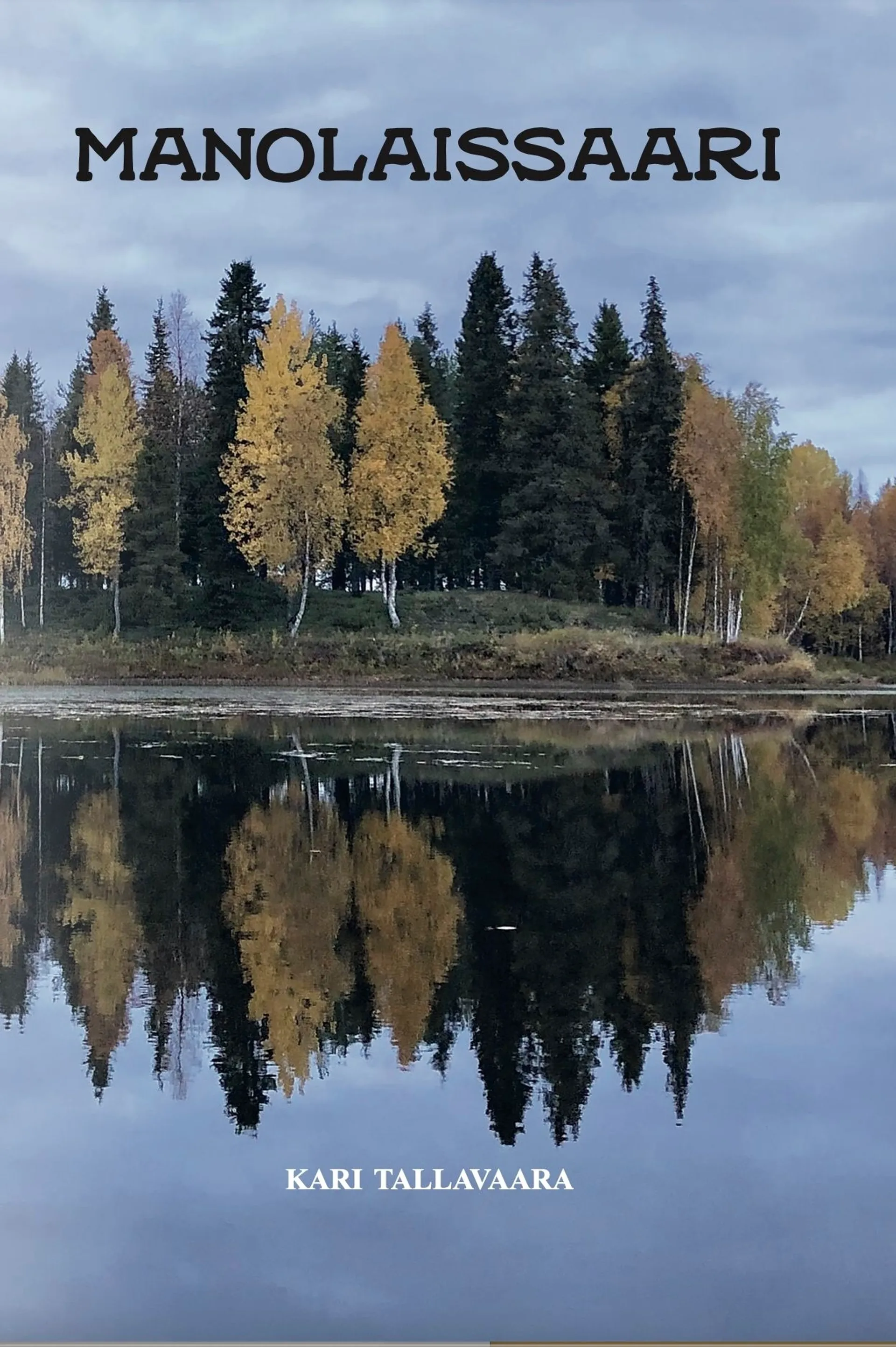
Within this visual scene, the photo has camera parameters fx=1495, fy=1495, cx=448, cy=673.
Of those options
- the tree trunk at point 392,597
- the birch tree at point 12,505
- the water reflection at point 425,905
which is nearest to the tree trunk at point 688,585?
the tree trunk at point 392,597

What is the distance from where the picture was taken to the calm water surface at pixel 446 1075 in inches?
164

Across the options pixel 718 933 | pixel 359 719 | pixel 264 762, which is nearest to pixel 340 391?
pixel 359 719

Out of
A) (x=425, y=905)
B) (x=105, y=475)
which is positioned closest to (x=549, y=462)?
(x=105, y=475)

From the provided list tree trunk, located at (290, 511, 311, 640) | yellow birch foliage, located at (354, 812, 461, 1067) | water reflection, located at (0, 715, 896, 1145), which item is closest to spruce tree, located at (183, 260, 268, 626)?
tree trunk, located at (290, 511, 311, 640)

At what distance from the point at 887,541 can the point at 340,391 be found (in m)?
Answer: 19.3

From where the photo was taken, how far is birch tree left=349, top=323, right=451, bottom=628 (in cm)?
4288

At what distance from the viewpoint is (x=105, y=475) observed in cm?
4234

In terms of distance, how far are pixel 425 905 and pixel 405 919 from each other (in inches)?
17.7

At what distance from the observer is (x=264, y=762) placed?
17.7 meters

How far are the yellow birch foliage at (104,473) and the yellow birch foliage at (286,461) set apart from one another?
281cm

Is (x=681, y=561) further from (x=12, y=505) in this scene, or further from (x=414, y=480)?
(x=12, y=505)

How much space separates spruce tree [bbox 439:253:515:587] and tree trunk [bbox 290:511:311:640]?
23.6ft

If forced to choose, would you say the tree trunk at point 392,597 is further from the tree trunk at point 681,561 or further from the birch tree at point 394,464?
the tree trunk at point 681,561

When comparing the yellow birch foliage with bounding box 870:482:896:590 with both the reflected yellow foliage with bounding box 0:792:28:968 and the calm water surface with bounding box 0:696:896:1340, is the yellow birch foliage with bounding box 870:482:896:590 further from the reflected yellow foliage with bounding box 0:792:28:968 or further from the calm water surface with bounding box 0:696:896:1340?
the reflected yellow foliage with bounding box 0:792:28:968
